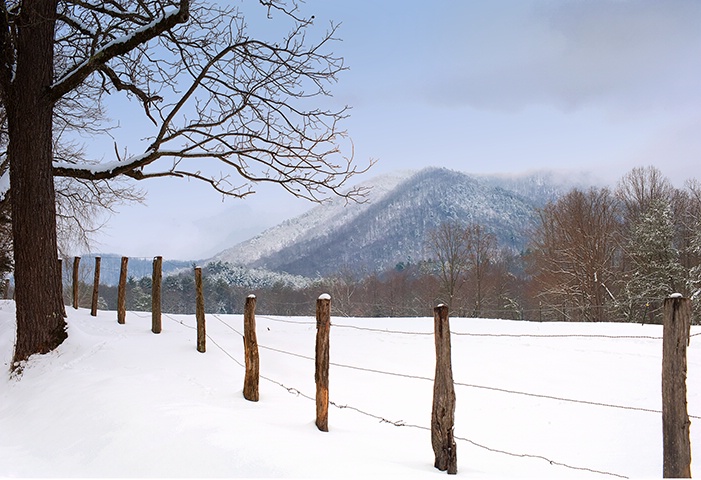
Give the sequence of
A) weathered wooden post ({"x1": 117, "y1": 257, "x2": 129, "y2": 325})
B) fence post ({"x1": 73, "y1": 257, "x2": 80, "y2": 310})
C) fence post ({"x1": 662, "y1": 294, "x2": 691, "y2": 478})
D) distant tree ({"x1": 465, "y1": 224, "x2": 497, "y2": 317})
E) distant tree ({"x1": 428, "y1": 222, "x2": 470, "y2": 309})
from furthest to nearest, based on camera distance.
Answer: distant tree ({"x1": 465, "y1": 224, "x2": 497, "y2": 317})
distant tree ({"x1": 428, "y1": 222, "x2": 470, "y2": 309})
fence post ({"x1": 73, "y1": 257, "x2": 80, "y2": 310})
weathered wooden post ({"x1": 117, "y1": 257, "x2": 129, "y2": 325})
fence post ({"x1": 662, "y1": 294, "x2": 691, "y2": 478})

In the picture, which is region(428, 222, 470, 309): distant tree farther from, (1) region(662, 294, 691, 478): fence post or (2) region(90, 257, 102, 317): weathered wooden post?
(1) region(662, 294, 691, 478): fence post

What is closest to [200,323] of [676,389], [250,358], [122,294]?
[250,358]

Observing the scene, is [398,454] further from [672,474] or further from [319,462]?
[672,474]

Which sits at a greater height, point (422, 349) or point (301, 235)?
point (301, 235)

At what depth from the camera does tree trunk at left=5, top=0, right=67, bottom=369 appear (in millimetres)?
6789

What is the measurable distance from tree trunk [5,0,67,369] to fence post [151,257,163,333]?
7.57 ft

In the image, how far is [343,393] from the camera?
28.1 ft

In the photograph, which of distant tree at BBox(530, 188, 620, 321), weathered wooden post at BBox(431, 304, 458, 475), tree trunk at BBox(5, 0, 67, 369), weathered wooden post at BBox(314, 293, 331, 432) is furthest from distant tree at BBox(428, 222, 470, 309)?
weathered wooden post at BBox(431, 304, 458, 475)

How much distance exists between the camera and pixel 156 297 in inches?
379

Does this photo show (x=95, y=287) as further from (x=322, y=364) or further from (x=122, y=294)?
(x=322, y=364)

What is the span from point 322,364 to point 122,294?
297 inches

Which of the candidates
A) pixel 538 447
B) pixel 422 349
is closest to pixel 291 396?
pixel 538 447

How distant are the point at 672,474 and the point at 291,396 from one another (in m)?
3.99

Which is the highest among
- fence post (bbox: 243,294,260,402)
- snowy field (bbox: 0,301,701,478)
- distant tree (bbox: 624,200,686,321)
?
distant tree (bbox: 624,200,686,321)
